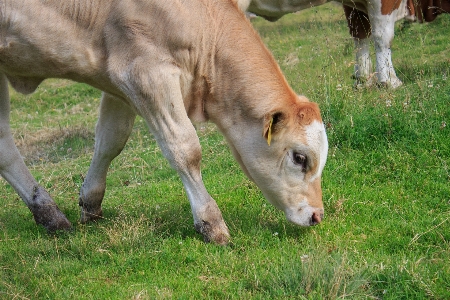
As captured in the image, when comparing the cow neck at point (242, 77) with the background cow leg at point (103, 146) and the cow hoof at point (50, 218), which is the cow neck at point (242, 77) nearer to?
the background cow leg at point (103, 146)

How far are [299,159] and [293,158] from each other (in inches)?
2.0

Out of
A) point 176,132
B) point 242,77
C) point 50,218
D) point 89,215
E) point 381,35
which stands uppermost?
point 242,77

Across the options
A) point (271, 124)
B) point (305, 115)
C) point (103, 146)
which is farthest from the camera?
point (103, 146)

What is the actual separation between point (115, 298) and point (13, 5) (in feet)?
8.68

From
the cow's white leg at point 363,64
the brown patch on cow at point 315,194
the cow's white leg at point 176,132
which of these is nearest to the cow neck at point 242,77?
the cow's white leg at point 176,132

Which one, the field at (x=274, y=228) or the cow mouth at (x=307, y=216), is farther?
the cow mouth at (x=307, y=216)

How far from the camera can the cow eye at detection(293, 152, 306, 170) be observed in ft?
18.8

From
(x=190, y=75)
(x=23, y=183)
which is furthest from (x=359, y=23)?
(x=23, y=183)

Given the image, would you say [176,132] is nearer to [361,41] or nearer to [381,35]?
[381,35]

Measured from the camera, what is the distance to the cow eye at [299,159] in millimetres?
5730

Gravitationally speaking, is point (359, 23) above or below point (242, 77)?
below

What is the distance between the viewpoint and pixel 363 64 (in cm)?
1024

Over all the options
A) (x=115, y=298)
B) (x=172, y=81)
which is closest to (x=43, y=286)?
(x=115, y=298)

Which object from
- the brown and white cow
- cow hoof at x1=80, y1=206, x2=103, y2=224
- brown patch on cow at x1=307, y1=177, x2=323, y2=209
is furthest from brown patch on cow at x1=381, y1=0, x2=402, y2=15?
cow hoof at x1=80, y1=206, x2=103, y2=224
